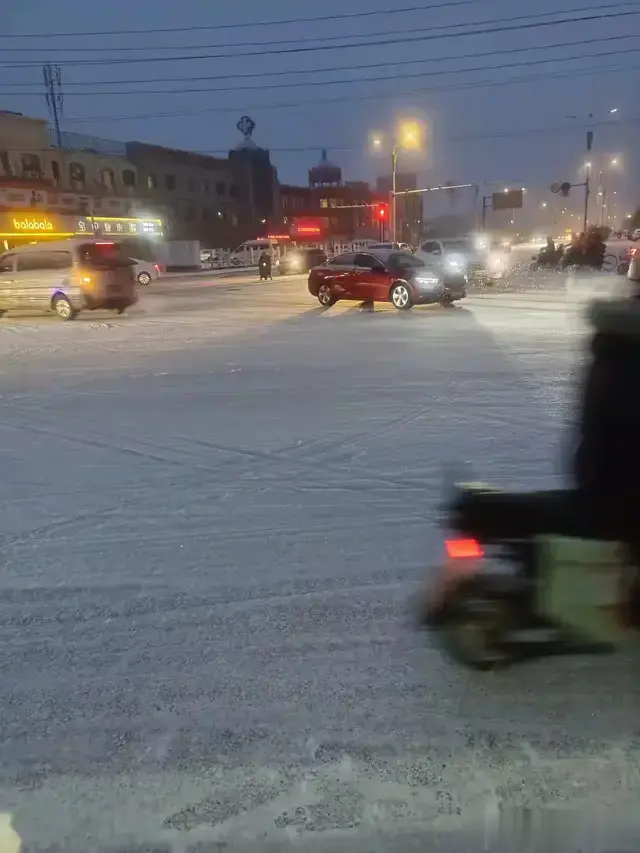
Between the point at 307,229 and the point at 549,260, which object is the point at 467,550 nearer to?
the point at 549,260

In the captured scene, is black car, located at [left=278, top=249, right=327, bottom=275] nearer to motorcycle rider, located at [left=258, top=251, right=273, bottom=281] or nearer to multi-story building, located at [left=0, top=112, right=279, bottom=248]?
motorcycle rider, located at [left=258, top=251, right=273, bottom=281]

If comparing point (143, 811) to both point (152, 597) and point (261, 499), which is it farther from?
point (261, 499)

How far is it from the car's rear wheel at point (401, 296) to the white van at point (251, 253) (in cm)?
3491

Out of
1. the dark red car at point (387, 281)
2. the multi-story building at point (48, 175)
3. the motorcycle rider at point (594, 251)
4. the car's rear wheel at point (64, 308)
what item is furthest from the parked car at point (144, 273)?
the motorcycle rider at point (594, 251)

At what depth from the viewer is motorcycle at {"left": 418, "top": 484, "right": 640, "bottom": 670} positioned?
3111 millimetres

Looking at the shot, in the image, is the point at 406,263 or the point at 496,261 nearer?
the point at 406,263

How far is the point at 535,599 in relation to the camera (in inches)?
125

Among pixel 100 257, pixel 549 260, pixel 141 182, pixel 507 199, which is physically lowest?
pixel 549 260

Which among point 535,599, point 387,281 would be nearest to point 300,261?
point 387,281

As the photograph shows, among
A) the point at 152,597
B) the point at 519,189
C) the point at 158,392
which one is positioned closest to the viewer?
the point at 152,597

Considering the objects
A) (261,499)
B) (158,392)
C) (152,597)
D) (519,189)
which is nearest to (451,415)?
(261,499)

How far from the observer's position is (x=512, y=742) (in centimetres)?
292

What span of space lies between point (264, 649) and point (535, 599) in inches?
54.1

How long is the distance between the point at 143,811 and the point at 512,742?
1466 mm
